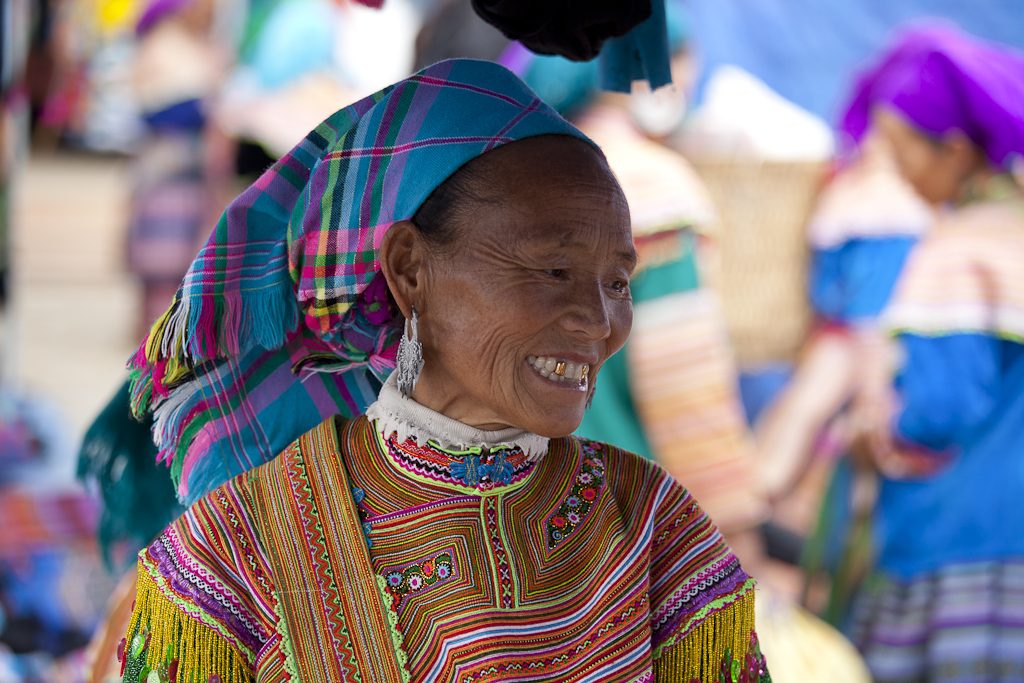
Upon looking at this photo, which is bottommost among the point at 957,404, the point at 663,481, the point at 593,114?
the point at 957,404

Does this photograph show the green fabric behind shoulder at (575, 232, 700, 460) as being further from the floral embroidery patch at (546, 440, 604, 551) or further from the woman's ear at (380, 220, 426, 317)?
the woman's ear at (380, 220, 426, 317)

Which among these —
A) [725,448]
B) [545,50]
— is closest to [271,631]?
[545,50]

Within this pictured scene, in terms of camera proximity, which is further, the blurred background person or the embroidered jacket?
the blurred background person

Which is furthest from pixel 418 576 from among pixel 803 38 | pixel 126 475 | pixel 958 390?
pixel 803 38

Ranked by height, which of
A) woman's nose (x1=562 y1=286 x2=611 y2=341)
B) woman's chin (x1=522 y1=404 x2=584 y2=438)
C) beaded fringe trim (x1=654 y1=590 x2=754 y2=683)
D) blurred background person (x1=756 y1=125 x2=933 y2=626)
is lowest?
blurred background person (x1=756 y1=125 x2=933 y2=626)

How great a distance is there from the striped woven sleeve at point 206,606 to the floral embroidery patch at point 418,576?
160mm

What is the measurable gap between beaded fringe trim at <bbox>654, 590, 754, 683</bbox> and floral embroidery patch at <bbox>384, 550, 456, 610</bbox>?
35 centimetres

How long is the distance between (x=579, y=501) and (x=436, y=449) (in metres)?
0.23

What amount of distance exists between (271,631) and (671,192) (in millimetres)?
2032

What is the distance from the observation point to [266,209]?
1479 mm

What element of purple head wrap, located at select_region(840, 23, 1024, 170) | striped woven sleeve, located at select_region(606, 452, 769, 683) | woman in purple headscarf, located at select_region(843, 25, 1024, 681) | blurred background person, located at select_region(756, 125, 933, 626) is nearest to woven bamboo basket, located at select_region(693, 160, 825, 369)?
blurred background person, located at select_region(756, 125, 933, 626)

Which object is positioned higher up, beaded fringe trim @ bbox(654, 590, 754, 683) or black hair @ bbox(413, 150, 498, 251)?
black hair @ bbox(413, 150, 498, 251)

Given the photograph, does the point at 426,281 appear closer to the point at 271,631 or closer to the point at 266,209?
the point at 266,209

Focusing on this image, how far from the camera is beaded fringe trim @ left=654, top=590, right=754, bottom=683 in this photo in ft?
4.67
